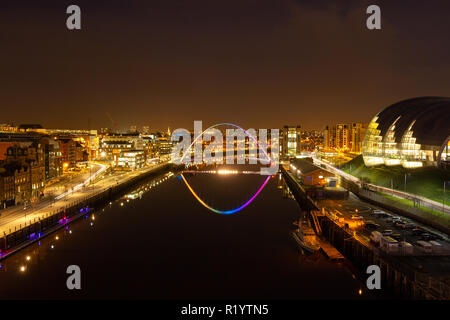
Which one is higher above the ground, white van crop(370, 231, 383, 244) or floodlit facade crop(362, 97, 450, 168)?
floodlit facade crop(362, 97, 450, 168)

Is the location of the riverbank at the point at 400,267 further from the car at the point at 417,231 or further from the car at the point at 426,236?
the car at the point at 417,231

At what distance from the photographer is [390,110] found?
34.6 metres

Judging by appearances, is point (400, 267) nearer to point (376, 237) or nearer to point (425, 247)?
point (425, 247)

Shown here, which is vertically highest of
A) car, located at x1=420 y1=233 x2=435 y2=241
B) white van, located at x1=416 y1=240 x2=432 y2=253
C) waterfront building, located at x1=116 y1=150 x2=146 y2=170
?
waterfront building, located at x1=116 y1=150 x2=146 y2=170

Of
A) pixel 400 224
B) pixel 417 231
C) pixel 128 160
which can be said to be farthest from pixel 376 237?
pixel 128 160

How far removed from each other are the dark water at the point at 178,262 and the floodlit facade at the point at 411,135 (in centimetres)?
1097

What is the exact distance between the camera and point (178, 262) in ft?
51.5

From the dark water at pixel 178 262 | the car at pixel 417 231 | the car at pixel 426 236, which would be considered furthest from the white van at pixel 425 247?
the dark water at pixel 178 262

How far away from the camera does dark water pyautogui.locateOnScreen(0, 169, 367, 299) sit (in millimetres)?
12844

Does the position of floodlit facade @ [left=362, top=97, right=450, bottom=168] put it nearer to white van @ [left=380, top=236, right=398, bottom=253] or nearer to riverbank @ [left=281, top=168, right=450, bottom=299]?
riverbank @ [left=281, top=168, right=450, bottom=299]

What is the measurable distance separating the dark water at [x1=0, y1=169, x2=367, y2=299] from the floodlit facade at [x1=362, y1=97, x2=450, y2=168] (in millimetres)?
10969

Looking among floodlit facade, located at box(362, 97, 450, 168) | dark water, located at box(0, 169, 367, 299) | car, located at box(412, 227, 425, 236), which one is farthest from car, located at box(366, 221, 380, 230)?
floodlit facade, located at box(362, 97, 450, 168)

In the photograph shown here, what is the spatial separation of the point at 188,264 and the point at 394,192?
51.1ft
